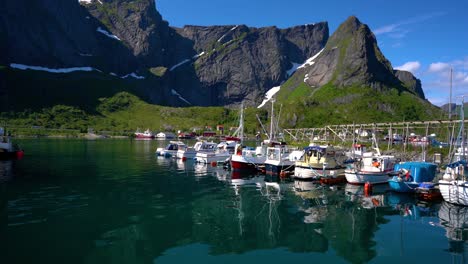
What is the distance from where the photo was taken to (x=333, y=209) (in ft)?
118

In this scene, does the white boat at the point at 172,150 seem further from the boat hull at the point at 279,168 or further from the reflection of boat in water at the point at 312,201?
the reflection of boat in water at the point at 312,201

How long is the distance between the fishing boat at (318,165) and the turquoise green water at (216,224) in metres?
5.27

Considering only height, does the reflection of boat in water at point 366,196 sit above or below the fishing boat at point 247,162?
below

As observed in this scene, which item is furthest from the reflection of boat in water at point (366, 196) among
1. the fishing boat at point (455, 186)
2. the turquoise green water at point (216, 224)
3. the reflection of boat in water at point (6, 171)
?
the reflection of boat in water at point (6, 171)

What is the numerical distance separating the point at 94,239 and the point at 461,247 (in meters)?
25.6

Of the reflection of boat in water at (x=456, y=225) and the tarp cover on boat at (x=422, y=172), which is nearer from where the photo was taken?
the reflection of boat in water at (x=456, y=225)

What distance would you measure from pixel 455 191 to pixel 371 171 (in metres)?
14.4

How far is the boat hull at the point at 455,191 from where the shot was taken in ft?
121

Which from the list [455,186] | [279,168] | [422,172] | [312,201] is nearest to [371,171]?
[422,172]

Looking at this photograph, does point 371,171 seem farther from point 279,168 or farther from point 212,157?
point 212,157

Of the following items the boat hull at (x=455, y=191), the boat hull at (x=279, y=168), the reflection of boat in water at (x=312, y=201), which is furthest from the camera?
the boat hull at (x=279, y=168)

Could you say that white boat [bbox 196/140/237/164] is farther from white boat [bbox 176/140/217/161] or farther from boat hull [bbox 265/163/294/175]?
boat hull [bbox 265/163/294/175]

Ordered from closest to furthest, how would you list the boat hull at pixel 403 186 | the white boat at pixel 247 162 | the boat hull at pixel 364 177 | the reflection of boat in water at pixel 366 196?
1. the reflection of boat in water at pixel 366 196
2. the boat hull at pixel 403 186
3. the boat hull at pixel 364 177
4. the white boat at pixel 247 162

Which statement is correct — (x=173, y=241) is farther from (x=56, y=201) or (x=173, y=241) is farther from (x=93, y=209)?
(x=56, y=201)
